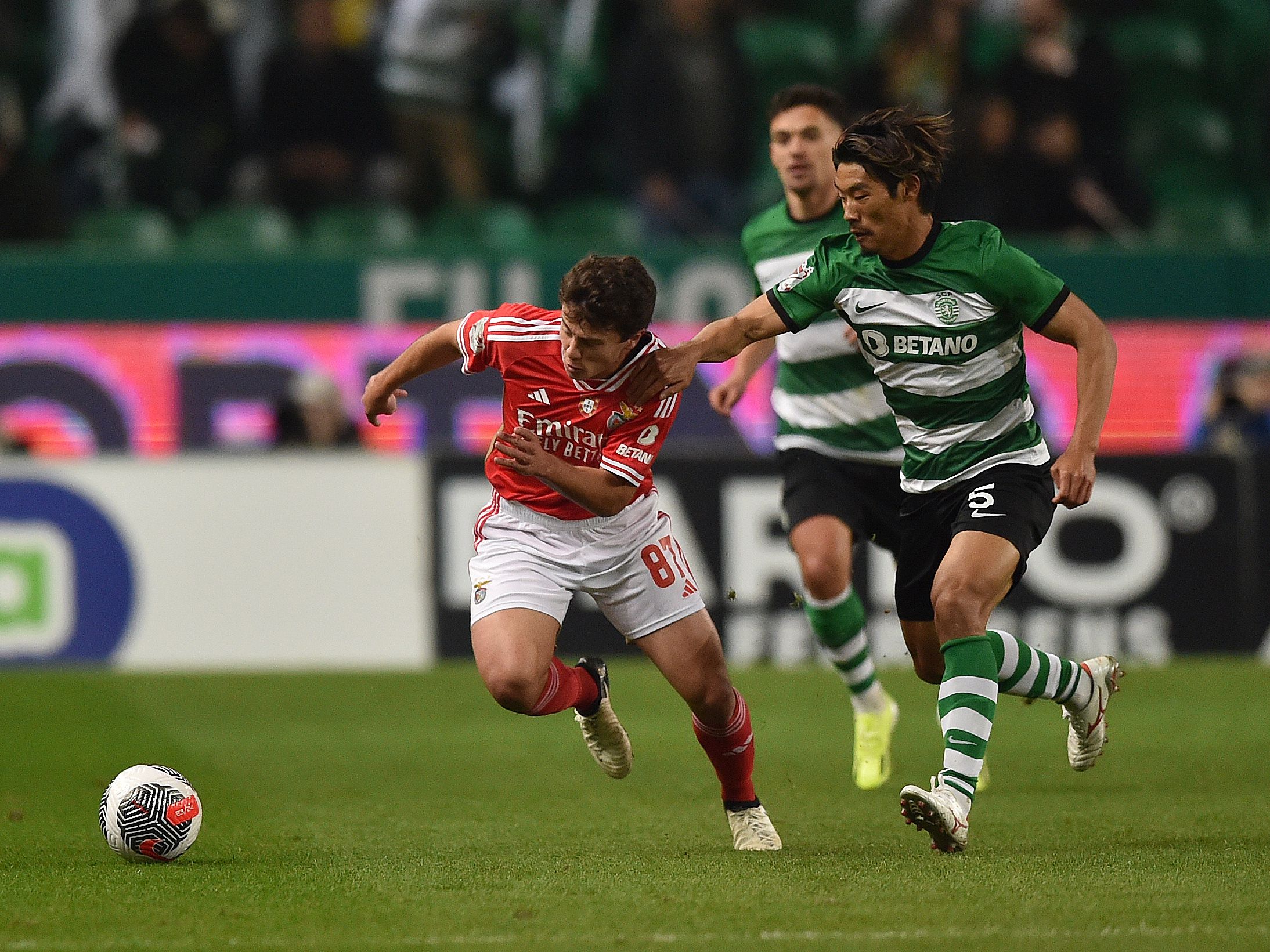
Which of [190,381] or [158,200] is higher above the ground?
[158,200]

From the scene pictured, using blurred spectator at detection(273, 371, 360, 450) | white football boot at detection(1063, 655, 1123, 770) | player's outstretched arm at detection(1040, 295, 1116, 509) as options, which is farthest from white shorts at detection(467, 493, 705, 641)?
blurred spectator at detection(273, 371, 360, 450)

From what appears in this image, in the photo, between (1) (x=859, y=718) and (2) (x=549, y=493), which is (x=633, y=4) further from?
(2) (x=549, y=493)

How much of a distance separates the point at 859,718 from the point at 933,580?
57.6 inches

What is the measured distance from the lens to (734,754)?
5539 mm

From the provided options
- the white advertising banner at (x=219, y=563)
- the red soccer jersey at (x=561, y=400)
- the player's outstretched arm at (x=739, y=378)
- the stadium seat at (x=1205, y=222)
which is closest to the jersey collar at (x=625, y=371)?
the red soccer jersey at (x=561, y=400)

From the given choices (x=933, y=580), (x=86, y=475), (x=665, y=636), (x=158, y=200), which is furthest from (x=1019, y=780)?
(x=158, y=200)

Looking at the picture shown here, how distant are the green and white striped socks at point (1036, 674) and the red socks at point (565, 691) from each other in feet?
3.84

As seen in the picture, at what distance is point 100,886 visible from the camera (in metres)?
4.99

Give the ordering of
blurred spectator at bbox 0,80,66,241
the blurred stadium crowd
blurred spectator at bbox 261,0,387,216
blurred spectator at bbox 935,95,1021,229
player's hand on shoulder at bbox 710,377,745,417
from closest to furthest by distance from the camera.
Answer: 1. player's hand on shoulder at bbox 710,377,745,417
2. blurred spectator at bbox 935,95,1021,229
3. blurred spectator at bbox 0,80,66,241
4. the blurred stadium crowd
5. blurred spectator at bbox 261,0,387,216

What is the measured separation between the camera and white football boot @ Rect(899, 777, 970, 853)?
4938 millimetres

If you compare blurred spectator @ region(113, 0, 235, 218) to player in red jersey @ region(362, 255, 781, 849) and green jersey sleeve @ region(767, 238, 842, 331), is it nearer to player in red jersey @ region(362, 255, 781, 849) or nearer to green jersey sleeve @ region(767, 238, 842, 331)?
player in red jersey @ region(362, 255, 781, 849)

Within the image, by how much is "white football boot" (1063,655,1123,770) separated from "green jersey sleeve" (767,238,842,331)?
1.44 meters

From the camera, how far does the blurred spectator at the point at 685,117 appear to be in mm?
12625

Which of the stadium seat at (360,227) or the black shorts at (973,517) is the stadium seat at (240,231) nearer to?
the stadium seat at (360,227)
